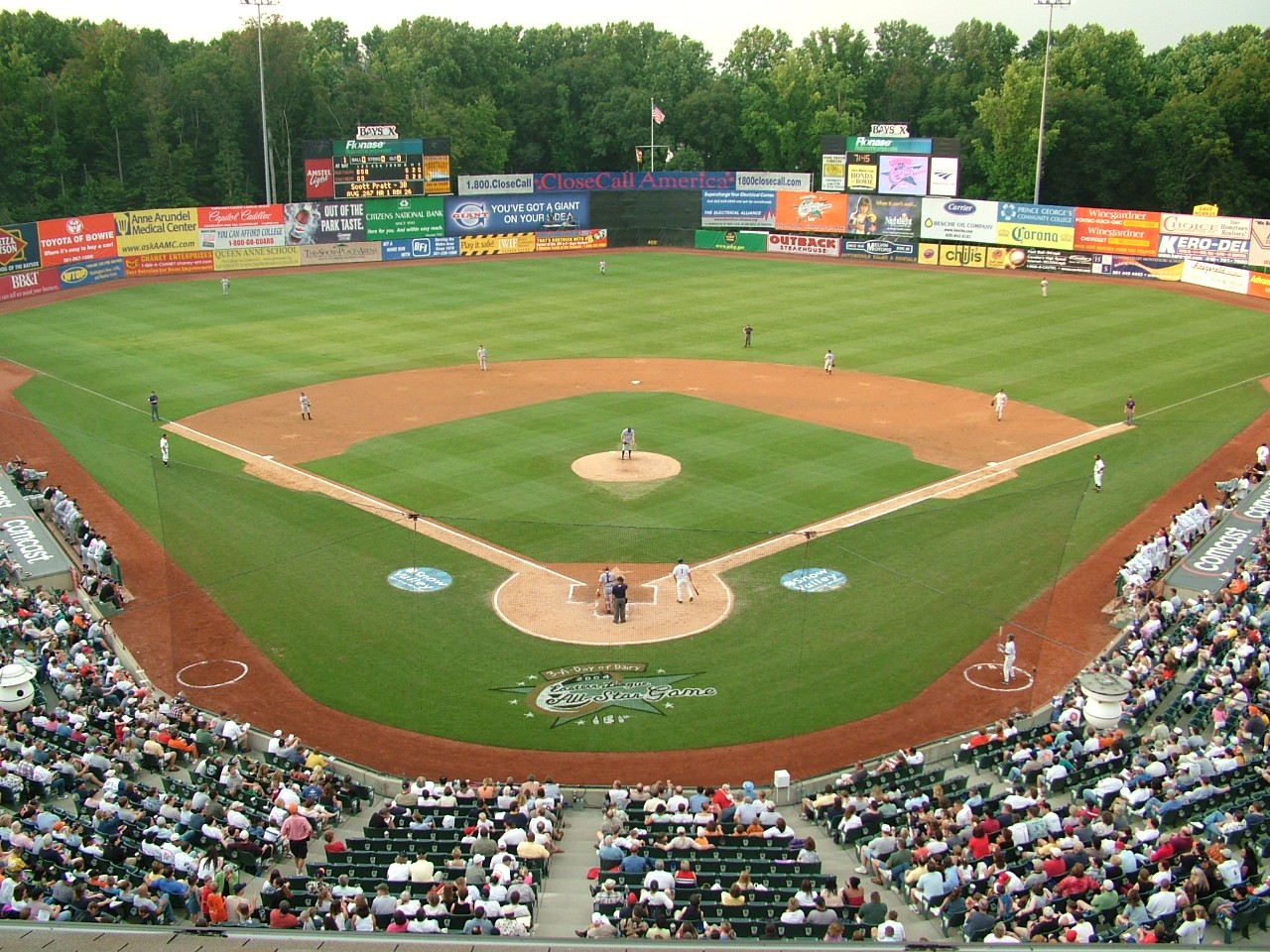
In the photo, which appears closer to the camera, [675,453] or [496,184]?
[675,453]

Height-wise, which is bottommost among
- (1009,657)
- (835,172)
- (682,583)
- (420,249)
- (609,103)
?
(1009,657)

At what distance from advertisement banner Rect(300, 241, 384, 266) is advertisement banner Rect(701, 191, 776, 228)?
965 inches

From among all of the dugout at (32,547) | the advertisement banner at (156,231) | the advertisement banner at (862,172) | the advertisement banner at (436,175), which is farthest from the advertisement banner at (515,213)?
the dugout at (32,547)

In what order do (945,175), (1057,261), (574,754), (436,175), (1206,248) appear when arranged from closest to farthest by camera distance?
(574,754) → (1206,248) → (1057,261) → (945,175) → (436,175)

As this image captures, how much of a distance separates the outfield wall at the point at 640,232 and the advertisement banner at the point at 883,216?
0.09 meters

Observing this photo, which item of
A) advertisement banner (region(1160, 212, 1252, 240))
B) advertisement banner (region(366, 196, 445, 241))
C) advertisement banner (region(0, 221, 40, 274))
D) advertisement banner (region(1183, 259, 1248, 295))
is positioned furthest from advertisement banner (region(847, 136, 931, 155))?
advertisement banner (region(0, 221, 40, 274))

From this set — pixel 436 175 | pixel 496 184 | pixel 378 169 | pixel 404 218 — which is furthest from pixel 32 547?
pixel 496 184

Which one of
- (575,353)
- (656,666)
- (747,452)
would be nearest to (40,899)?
(656,666)

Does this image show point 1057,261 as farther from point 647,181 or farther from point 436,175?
point 436,175

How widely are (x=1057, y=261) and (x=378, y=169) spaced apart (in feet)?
145

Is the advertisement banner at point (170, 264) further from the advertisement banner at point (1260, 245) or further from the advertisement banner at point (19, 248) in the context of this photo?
the advertisement banner at point (1260, 245)

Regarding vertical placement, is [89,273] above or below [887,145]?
below

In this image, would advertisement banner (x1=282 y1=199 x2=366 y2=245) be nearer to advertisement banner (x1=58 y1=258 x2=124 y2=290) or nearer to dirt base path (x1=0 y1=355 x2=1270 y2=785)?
advertisement banner (x1=58 y1=258 x2=124 y2=290)

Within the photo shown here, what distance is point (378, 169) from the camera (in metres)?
81.1
